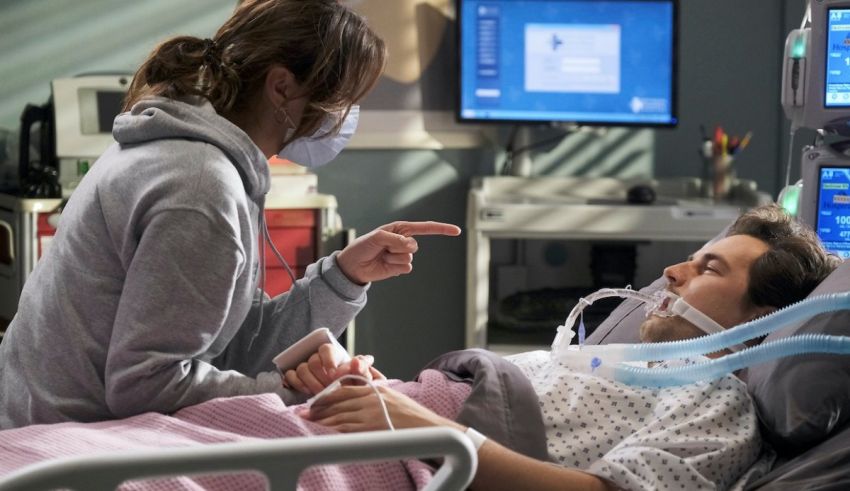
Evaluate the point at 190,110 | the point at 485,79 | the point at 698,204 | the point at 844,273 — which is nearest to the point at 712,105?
the point at 698,204

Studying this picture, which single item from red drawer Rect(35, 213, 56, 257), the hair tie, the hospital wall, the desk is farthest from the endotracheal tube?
the hospital wall

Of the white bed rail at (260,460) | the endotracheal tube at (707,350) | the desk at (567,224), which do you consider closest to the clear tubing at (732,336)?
the endotracheal tube at (707,350)

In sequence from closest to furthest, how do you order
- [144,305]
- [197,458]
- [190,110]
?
[197,458] → [144,305] → [190,110]

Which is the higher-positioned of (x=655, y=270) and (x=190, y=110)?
(x=190, y=110)

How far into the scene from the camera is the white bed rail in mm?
1090

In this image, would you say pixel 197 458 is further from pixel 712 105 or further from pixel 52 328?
pixel 712 105

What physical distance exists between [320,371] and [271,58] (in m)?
0.45

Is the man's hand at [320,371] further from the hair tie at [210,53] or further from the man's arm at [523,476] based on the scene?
the hair tie at [210,53]

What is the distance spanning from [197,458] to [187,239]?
1.38ft

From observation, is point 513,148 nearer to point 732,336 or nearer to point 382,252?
point 382,252

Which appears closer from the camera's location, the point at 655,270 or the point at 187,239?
the point at 187,239

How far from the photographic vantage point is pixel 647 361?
5.96ft

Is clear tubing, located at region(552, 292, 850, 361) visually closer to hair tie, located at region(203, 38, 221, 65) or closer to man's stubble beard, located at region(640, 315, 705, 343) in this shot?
man's stubble beard, located at region(640, 315, 705, 343)

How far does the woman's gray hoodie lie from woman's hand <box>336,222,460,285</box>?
0.80 feet
